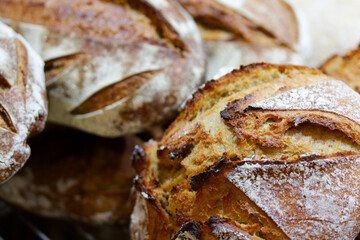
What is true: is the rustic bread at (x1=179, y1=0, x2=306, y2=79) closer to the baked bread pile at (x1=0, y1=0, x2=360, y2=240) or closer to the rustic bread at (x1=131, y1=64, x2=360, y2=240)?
the baked bread pile at (x1=0, y1=0, x2=360, y2=240)

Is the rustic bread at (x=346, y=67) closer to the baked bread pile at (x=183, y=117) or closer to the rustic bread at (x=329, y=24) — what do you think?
the baked bread pile at (x=183, y=117)

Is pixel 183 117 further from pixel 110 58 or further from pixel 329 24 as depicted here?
pixel 329 24

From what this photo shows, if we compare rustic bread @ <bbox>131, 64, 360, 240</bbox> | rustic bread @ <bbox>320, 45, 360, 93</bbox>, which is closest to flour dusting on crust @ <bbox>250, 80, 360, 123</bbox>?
rustic bread @ <bbox>131, 64, 360, 240</bbox>

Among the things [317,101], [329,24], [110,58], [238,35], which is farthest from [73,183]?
[329,24]

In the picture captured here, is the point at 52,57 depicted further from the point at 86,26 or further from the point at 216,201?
the point at 216,201

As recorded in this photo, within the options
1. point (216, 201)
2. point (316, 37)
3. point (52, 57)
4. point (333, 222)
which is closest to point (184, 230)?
point (216, 201)
